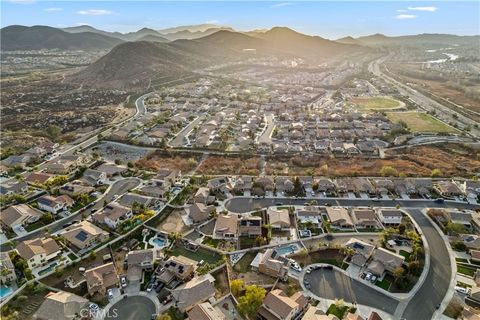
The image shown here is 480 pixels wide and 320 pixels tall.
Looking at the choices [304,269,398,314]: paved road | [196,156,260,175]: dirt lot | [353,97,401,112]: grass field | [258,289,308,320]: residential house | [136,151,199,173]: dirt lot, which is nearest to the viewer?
[258,289,308,320]: residential house

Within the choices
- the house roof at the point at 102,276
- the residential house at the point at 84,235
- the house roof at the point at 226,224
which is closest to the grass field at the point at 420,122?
the house roof at the point at 226,224

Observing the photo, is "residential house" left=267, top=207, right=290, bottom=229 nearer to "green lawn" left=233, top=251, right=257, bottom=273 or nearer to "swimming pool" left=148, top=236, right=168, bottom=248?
"green lawn" left=233, top=251, right=257, bottom=273

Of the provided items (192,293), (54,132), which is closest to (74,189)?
(192,293)

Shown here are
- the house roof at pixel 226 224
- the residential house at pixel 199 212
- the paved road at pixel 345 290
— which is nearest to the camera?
the paved road at pixel 345 290

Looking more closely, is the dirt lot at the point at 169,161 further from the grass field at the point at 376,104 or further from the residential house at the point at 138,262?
the grass field at the point at 376,104

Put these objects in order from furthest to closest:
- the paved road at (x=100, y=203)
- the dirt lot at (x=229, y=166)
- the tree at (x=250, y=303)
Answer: the dirt lot at (x=229, y=166)
the paved road at (x=100, y=203)
the tree at (x=250, y=303)

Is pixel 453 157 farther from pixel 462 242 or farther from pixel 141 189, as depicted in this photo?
pixel 141 189

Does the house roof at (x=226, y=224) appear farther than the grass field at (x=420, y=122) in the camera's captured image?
No

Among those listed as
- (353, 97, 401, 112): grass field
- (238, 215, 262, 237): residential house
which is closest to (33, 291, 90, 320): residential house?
(238, 215, 262, 237): residential house
